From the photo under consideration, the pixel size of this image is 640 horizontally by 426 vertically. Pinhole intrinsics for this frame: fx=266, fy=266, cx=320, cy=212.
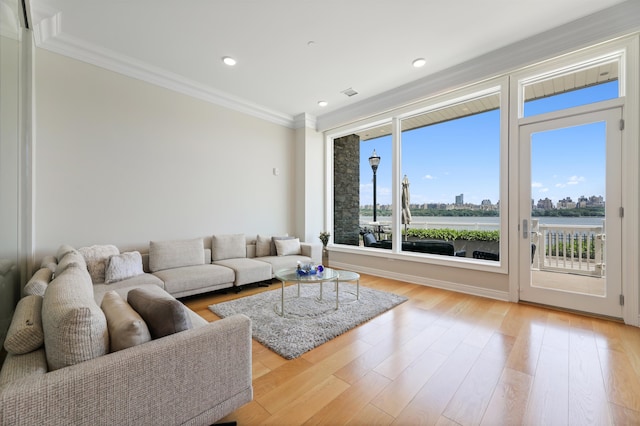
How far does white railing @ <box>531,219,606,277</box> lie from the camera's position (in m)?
2.93

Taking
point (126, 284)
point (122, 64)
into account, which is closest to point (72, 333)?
point (126, 284)

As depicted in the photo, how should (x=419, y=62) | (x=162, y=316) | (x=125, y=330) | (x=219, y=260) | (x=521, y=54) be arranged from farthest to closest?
(x=219, y=260) → (x=419, y=62) → (x=521, y=54) → (x=162, y=316) → (x=125, y=330)

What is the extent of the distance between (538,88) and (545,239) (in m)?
1.86

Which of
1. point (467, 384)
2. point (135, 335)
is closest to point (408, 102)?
point (467, 384)

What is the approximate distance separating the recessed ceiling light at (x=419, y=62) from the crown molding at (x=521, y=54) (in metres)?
0.39

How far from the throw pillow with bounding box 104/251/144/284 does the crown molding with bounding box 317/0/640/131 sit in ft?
13.5

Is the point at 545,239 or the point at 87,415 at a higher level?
the point at 545,239

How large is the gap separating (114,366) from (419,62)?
4.14 meters

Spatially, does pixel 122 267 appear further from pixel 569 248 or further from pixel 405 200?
pixel 569 248

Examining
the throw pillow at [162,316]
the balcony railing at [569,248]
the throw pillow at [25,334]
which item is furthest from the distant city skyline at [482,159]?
the throw pillow at [25,334]

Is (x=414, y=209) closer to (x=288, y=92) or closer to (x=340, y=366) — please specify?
(x=288, y=92)

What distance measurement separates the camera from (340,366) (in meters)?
1.99

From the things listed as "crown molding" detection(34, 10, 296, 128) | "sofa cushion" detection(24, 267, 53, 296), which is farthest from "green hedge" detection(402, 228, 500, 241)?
"sofa cushion" detection(24, 267, 53, 296)

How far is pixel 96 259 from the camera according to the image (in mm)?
2850
